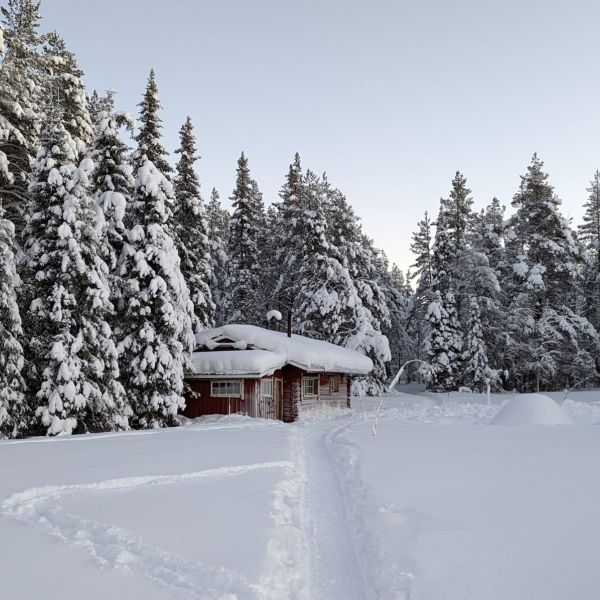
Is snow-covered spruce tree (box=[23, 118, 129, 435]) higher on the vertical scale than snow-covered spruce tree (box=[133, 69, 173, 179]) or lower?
lower

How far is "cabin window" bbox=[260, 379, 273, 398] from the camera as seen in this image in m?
24.6

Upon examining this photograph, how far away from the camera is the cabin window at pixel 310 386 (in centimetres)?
2842

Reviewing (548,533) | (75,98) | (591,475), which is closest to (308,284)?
(75,98)

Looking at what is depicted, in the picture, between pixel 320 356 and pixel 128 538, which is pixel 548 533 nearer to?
pixel 128 538

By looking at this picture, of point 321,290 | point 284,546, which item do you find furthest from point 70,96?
point 284,546

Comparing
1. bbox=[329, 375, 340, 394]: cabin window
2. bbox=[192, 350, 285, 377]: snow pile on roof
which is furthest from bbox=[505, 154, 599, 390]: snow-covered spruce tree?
bbox=[192, 350, 285, 377]: snow pile on roof

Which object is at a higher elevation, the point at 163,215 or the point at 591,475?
the point at 163,215

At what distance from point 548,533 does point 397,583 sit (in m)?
2.36

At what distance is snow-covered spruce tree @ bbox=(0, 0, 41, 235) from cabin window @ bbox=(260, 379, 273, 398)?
41.4ft

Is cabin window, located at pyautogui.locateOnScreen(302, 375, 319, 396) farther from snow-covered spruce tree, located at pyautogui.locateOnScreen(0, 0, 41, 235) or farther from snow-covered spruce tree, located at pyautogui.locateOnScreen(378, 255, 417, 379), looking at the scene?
snow-covered spruce tree, located at pyautogui.locateOnScreen(378, 255, 417, 379)

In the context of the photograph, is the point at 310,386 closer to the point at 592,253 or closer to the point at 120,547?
the point at 120,547

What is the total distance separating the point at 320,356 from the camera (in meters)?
26.4

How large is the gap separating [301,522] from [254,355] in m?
15.9

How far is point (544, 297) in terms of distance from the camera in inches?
1469
